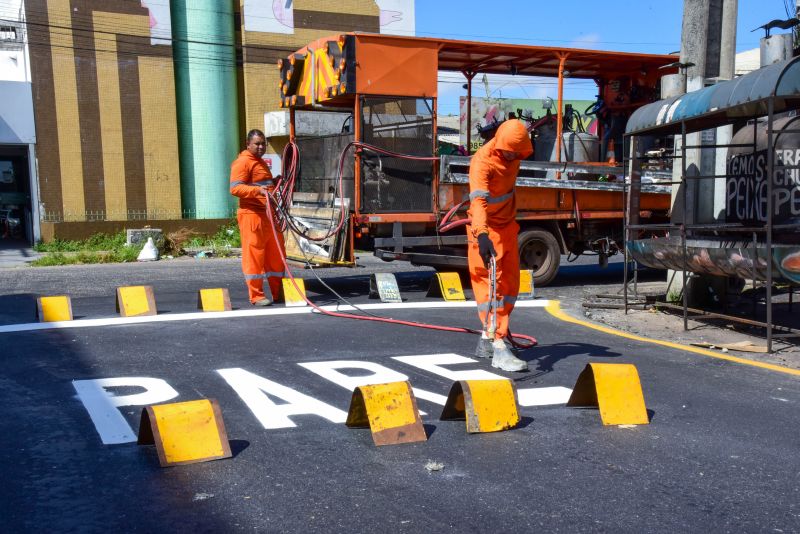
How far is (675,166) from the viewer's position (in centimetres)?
997

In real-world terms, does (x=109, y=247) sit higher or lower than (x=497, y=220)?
lower

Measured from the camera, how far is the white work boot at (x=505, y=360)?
6.10 meters

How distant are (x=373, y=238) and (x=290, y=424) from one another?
595cm

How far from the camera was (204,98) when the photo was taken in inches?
912

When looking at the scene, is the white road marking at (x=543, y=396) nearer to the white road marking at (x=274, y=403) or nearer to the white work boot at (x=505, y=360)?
the white work boot at (x=505, y=360)

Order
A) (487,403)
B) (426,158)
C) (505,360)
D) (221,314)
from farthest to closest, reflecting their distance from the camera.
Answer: (426,158) < (221,314) < (505,360) < (487,403)

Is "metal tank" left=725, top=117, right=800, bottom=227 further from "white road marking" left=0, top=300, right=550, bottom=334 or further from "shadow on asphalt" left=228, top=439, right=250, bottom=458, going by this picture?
"shadow on asphalt" left=228, top=439, right=250, bottom=458

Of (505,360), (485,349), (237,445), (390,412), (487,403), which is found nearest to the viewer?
(237,445)

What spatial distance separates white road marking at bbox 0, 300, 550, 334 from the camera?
8167 mm

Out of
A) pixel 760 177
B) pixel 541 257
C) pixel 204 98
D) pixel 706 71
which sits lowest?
pixel 541 257

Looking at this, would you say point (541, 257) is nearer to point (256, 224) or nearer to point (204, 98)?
point (256, 224)

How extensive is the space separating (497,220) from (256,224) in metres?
3.94

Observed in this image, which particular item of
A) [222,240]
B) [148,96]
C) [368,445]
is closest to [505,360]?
[368,445]

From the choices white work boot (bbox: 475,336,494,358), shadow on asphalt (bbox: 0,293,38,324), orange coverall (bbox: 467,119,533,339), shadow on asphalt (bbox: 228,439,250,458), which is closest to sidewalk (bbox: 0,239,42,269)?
shadow on asphalt (bbox: 0,293,38,324)
